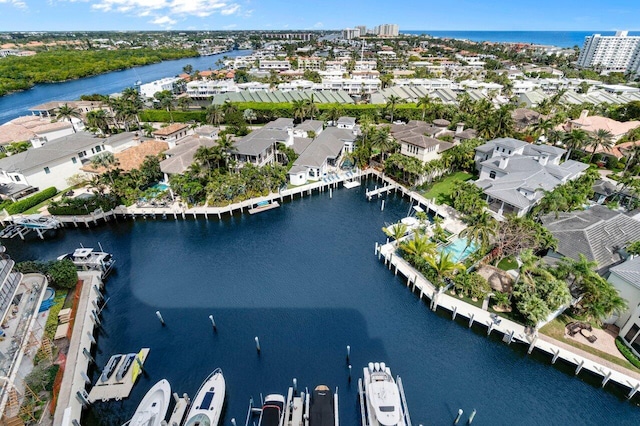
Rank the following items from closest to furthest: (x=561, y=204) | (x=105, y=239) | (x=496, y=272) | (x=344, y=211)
A: (x=496, y=272), (x=561, y=204), (x=105, y=239), (x=344, y=211)

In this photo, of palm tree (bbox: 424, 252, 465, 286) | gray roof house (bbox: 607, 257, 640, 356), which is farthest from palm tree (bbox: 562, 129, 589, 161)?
palm tree (bbox: 424, 252, 465, 286)

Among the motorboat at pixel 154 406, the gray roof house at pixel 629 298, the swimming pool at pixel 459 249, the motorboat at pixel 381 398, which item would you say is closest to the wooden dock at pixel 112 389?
the motorboat at pixel 154 406

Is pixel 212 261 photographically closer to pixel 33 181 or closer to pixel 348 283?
pixel 348 283

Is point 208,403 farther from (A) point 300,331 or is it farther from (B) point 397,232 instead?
(B) point 397,232

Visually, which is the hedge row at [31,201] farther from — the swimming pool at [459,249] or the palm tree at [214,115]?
the swimming pool at [459,249]

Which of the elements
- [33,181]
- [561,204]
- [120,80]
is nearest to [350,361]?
[561,204]

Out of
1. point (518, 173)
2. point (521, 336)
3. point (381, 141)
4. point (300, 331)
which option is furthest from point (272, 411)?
point (381, 141)

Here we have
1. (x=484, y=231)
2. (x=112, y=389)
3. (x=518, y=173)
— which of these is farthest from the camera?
(x=518, y=173)
